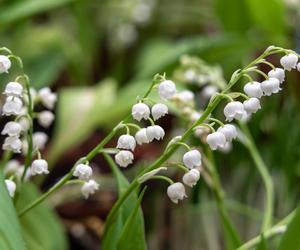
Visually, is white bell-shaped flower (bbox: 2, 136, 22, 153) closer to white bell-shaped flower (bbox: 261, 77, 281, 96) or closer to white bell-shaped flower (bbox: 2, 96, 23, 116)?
white bell-shaped flower (bbox: 2, 96, 23, 116)

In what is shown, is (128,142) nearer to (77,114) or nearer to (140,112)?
(140,112)

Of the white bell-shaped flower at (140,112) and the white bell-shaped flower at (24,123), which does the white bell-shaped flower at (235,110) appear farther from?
the white bell-shaped flower at (24,123)

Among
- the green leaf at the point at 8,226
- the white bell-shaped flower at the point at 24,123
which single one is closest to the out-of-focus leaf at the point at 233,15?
the white bell-shaped flower at the point at 24,123

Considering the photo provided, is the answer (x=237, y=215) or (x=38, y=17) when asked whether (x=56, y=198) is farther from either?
(x=38, y=17)

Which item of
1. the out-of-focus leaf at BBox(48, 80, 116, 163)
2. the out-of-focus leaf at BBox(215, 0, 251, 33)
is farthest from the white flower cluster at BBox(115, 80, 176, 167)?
the out-of-focus leaf at BBox(215, 0, 251, 33)

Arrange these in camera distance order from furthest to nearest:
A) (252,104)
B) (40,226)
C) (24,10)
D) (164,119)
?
(164,119)
(24,10)
(40,226)
(252,104)

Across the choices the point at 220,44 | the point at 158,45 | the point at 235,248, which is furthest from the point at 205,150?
the point at 158,45

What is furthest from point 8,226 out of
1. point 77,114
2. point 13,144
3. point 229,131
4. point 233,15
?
point 233,15
